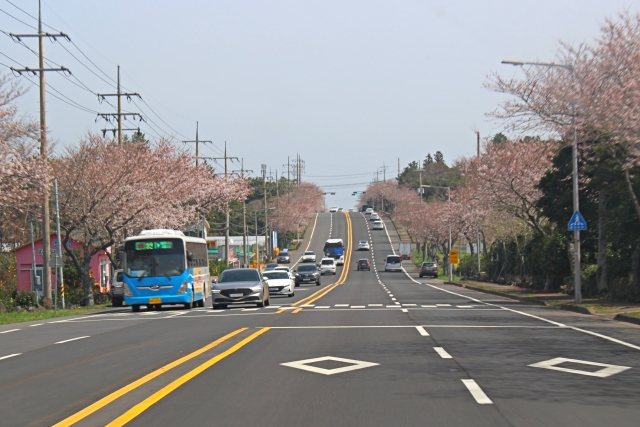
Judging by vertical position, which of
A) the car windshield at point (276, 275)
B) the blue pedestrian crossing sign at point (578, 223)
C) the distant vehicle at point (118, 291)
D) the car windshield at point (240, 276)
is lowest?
the distant vehicle at point (118, 291)

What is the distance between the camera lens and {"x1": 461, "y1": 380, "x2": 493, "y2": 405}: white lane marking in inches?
339

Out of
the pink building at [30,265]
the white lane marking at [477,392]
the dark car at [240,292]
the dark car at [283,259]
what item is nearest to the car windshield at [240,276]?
the dark car at [240,292]

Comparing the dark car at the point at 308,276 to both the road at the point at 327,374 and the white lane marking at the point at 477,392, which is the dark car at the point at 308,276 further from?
the white lane marking at the point at 477,392

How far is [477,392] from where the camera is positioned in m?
9.17

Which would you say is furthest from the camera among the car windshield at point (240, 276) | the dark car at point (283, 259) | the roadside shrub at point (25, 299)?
the dark car at point (283, 259)

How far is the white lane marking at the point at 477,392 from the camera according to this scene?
28.2ft

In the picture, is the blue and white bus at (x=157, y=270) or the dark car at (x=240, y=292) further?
the blue and white bus at (x=157, y=270)

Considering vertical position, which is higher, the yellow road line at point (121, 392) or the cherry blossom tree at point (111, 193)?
the cherry blossom tree at point (111, 193)

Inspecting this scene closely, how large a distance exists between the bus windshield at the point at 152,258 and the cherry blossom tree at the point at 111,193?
8.73 m

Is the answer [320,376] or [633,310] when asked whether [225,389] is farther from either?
[633,310]

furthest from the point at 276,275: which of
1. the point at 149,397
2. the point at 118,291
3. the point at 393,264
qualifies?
the point at 393,264

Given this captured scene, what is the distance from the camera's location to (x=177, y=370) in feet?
37.3

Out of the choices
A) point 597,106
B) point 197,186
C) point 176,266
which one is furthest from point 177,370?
point 197,186

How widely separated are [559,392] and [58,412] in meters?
5.83
